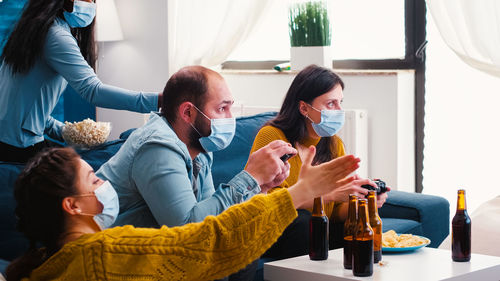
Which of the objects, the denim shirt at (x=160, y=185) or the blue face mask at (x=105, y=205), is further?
the denim shirt at (x=160, y=185)

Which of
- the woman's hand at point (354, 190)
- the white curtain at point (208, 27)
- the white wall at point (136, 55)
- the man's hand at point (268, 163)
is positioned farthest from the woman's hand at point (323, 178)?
the white wall at point (136, 55)

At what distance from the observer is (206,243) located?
4.63 ft

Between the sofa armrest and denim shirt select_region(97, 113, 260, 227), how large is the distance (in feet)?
4.27

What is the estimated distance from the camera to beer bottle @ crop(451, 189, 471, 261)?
78.8 inches

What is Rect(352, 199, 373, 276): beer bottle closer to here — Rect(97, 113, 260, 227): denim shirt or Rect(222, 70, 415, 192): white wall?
Rect(97, 113, 260, 227): denim shirt

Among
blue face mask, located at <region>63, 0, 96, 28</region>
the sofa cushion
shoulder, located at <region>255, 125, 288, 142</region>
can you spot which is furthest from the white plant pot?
the sofa cushion

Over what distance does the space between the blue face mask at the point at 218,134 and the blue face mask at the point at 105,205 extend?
1.55ft

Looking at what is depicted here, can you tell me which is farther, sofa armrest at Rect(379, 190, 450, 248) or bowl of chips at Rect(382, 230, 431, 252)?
sofa armrest at Rect(379, 190, 450, 248)

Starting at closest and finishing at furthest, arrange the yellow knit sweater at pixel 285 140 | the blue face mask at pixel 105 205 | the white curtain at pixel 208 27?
the blue face mask at pixel 105 205, the yellow knit sweater at pixel 285 140, the white curtain at pixel 208 27

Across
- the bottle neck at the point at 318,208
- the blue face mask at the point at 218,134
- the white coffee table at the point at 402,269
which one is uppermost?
the blue face mask at the point at 218,134

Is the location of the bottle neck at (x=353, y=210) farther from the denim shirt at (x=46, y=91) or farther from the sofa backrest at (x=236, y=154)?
the sofa backrest at (x=236, y=154)

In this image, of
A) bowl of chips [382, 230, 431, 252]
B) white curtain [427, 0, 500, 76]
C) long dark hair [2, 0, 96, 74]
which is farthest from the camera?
white curtain [427, 0, 500, 76]

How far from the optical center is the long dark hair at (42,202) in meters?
1.45

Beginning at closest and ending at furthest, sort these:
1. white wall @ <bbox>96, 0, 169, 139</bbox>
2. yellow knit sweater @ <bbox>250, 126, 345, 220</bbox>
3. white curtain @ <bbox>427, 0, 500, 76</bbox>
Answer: yellow knit sweater @ <bbox>250, 126, 345, 220</bbox>, white curtain @ <bbox>427, 0, 500, 76</bbox>, white wall @ <bbox>96, 0, 169, 139</bbox>
